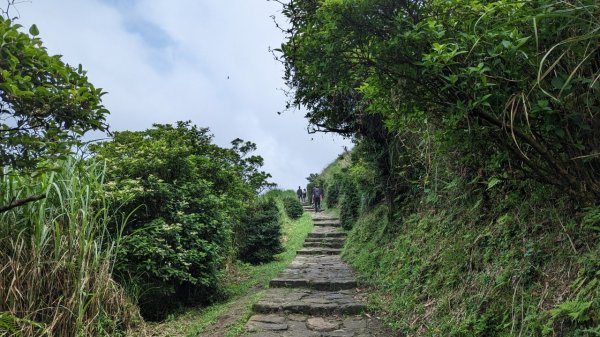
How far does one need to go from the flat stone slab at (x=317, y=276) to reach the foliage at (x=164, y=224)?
1.14m

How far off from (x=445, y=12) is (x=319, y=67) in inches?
34.3

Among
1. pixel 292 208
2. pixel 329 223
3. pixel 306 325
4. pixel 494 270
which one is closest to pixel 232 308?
pixel 306 325

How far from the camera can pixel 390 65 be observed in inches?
99.7

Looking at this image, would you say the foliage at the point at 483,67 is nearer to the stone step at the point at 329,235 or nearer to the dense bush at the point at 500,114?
the dense bush at the point at 500,114

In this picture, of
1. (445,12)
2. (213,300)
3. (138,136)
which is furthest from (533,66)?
(138,136)

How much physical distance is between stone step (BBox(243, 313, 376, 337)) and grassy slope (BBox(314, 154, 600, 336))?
337 millimetres

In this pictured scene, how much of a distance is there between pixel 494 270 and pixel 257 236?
743 cm

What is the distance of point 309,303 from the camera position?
5059mm

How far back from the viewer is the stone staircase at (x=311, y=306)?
420cm

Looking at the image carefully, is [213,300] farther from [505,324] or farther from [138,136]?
[505,324]

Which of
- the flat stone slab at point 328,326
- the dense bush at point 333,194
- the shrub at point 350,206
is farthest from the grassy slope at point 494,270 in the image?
the dense bush at point 333,194

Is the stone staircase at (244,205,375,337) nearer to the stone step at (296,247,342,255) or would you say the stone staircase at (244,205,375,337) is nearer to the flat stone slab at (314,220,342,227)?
the stone step at (296,247,342,255)

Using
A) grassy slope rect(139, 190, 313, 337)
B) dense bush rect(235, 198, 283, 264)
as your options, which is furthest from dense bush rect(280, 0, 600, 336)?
dense bush rect(235, 198, 283, 264)

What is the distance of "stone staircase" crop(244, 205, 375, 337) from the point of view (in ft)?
13.8
